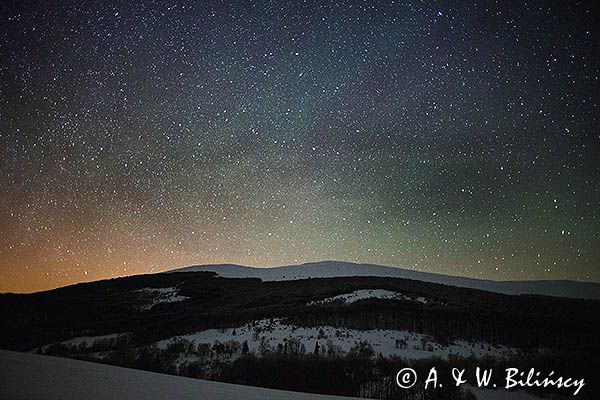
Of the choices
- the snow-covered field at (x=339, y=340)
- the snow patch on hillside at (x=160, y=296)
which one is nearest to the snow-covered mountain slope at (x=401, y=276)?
the snow patch on hillside at (x=160, y=296)

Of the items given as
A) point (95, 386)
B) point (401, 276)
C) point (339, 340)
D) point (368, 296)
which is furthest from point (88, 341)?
point (401, 276)

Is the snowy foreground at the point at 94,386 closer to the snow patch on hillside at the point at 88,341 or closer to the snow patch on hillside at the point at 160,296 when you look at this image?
the snow patch on hillside at the point at 88,341

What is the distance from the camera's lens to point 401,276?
155 feet

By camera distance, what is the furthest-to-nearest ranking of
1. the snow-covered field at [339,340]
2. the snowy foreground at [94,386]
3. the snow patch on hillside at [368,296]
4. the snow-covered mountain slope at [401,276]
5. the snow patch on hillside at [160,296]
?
the snow-covered mountain slope at [401,276], the snow patch on hillside at [160,296], the snow patch on hillside at [368,296], the snow-covered field at [339,340], the snowy foreground at [94,386]

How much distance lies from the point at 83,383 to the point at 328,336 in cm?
1087

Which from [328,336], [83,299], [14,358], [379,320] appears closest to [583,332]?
[379,320]

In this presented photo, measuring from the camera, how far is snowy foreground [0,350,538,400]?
6.41m

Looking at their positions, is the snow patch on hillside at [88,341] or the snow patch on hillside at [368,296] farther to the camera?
the snow patch on hillside at [368,296]

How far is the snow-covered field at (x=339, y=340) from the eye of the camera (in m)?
14.6

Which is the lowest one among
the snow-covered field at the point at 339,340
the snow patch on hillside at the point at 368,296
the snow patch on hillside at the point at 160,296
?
the snow-covered field at the point at 339,340

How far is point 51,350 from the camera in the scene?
15242 millimetres

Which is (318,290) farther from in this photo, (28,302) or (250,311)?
(28,302)

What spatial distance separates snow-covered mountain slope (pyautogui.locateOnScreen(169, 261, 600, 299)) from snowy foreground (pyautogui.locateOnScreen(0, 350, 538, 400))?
32905mm

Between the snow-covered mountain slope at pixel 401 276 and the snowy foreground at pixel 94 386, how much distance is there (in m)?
32.9
